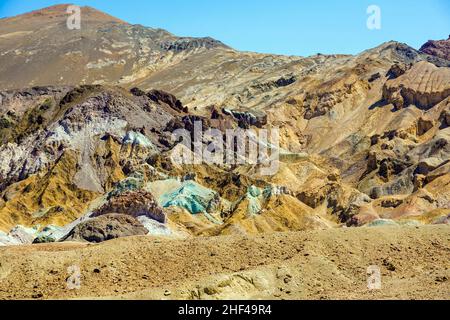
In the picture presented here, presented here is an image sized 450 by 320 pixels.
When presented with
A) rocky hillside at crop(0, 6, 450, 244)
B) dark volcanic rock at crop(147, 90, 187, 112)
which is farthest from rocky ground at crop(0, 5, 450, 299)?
dark volcanic rock at crop(147, 90, 187, 112)

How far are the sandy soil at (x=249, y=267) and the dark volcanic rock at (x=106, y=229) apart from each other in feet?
37.2

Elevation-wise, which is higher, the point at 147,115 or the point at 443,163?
the point at 147,115

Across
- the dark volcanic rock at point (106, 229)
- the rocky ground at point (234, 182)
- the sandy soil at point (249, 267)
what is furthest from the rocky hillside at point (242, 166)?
the sandy soil at point (249, 267)

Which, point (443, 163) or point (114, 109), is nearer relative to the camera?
point (443, 163)

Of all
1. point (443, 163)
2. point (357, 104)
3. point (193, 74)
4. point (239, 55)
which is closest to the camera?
point (443, 163)

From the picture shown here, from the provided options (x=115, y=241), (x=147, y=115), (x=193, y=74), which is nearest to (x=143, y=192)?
(x=115, y=241)

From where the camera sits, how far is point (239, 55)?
186500mm

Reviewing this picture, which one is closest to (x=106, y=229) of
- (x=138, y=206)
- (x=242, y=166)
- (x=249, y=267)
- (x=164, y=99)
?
(x=249, y=267)

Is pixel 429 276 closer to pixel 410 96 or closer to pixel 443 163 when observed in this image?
pixel 443 163

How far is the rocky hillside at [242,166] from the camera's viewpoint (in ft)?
212

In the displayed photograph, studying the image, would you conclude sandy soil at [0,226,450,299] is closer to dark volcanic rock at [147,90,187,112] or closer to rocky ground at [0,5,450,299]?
rocky ground at [0,5,450,299]

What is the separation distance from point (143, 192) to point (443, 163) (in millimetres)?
40531

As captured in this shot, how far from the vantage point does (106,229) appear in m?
36.3

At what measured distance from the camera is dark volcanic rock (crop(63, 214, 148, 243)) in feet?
118
